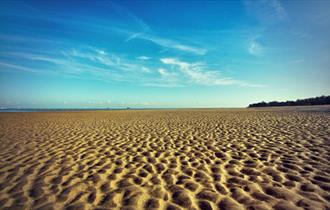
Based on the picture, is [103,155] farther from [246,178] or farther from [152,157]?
[246,178]

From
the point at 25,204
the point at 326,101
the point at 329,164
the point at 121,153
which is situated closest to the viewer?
the point at 25,204

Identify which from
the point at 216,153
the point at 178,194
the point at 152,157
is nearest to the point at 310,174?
the point at 216,153

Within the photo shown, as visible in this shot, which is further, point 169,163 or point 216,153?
point 216,153

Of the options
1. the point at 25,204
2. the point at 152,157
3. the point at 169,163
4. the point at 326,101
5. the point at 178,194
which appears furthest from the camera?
the point at 326,101

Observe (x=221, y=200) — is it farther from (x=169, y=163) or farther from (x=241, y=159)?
(x=241, y=159)

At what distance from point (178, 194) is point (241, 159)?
2566mm

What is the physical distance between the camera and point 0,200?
9.59ft

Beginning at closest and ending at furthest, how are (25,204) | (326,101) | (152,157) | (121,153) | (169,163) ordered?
(25,204)
(169,163)
(152,157)
(121,153)
(326,101)

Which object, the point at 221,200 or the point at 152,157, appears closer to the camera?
the point at 221,200

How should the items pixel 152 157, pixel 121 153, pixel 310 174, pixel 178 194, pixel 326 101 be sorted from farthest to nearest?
pixel 326 101
pixel 121 153
pixel 152 157
pixel 310 174
pixel 178 194

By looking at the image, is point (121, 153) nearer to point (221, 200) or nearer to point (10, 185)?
point (10, 185)

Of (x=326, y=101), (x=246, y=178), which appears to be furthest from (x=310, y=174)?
(x=326, y=101)

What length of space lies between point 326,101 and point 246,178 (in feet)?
240

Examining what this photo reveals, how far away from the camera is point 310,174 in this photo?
3.71 metres
